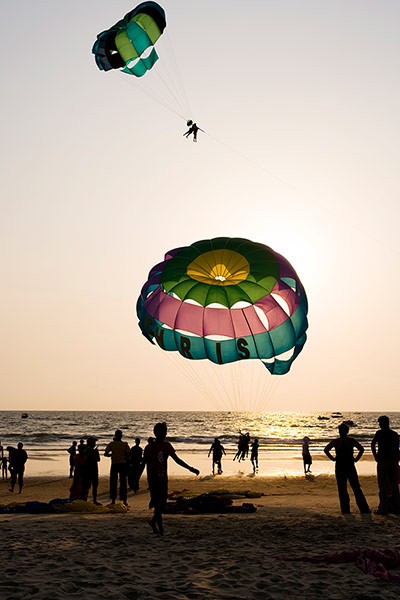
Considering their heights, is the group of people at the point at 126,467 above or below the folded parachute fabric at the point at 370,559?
above

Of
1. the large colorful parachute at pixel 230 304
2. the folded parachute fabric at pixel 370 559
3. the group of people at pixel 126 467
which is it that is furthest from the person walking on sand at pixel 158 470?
the large colorful parachute at pixel 230 304

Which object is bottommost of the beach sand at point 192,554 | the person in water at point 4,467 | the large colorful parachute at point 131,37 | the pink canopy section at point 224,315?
the person in water at point 4,467

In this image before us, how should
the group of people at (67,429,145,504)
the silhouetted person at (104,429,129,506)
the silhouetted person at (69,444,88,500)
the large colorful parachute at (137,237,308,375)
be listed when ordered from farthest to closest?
the large colorful parachute at (137,237,308,375) < the silhouetted person at (69,444,88,500) < the group of people at (67,429,145,504) < the silhouetted person at (104,429,129,506)

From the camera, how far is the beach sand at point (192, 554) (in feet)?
16.6

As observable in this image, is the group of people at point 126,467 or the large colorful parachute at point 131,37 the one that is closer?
the group of people at point 126,467

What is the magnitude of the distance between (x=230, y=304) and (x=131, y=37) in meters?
7.58

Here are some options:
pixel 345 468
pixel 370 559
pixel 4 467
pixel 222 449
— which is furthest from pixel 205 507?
pixel 222 449

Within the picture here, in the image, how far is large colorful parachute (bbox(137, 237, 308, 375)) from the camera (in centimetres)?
1453

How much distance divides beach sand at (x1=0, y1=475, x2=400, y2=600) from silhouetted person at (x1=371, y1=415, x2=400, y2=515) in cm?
47

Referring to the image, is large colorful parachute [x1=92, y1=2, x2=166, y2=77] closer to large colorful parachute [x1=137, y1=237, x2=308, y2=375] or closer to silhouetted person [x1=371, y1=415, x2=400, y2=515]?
large colorful parachute [x1=137, y1=237, x2=308, y2=375]

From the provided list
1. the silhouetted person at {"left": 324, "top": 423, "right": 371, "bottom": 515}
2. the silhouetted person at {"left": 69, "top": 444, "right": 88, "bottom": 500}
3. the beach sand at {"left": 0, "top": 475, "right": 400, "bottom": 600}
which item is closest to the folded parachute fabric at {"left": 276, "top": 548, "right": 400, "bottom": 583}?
the beach sand at {"left": 0, "top": 475, "right": 400, "bottom": 600}

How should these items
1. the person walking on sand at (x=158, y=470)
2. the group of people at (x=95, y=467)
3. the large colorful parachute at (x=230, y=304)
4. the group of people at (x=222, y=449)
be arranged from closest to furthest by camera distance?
the person walking on sand at (x=158, y=470), the group of people at (x=95, y=467), the large colorful parachute at (x=230, y=304), the group of people at (x=222, y=449)

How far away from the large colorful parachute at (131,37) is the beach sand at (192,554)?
11.5 metres

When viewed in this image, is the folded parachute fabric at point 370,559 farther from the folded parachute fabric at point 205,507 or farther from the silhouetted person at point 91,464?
the silhouetted person at point 91,464
